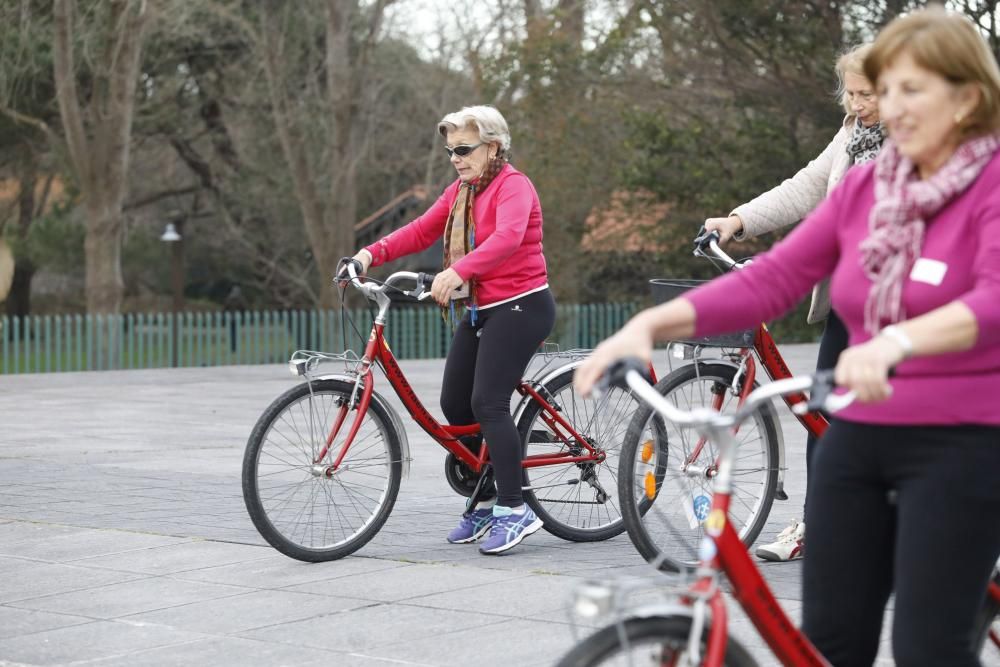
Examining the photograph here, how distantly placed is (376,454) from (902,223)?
3705mm

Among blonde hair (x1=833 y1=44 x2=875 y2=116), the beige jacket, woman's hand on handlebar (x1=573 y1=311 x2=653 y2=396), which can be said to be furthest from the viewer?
the beige jacket

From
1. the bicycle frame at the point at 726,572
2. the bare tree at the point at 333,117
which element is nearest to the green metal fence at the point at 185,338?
the bare tree at the point at 333,117

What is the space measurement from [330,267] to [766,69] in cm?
927

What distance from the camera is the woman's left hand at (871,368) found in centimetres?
246

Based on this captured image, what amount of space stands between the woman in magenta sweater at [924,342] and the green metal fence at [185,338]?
1821 cm

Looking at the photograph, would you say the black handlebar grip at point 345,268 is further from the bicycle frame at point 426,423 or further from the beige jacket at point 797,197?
the beige jacket at point 797,197

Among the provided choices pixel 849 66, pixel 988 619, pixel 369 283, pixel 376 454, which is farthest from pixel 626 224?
pixel 988 619

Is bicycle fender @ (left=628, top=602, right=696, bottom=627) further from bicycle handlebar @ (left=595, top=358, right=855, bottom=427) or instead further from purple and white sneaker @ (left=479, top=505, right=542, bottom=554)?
purple and white sneaker @ (left=479, top=505, right=542, bottom=554)

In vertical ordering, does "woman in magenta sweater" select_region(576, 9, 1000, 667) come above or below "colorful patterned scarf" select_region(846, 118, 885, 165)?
below

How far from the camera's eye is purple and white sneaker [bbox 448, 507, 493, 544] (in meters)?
6.46

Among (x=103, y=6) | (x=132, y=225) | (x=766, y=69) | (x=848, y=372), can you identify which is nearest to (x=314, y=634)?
A: (x=848, y=372)

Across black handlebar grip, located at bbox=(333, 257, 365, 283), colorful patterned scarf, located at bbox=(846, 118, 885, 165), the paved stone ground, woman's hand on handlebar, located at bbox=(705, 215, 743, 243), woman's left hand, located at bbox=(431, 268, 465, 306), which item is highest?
colorful patterned scarf, located at bbox=(846, 118, 885, 165)

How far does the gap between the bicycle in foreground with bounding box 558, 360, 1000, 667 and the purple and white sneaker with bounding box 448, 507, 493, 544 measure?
377cm

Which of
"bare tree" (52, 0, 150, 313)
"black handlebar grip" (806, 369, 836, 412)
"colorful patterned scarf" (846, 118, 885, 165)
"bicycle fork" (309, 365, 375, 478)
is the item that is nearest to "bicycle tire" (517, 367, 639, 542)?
"bicycle fork" (309, 365, 375, 478)
